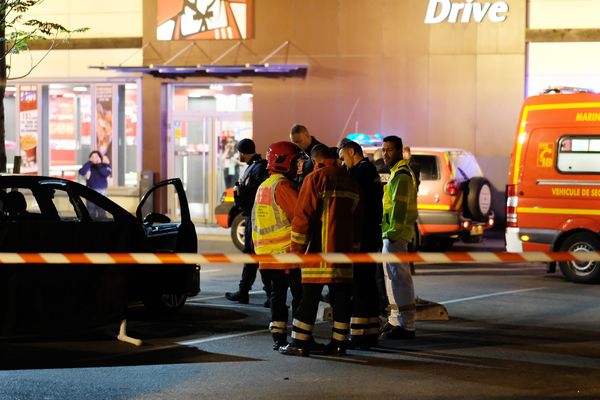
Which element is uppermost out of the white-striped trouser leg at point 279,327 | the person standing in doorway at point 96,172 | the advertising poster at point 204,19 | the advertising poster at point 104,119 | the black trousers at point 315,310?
the advertising poster at point 204,19

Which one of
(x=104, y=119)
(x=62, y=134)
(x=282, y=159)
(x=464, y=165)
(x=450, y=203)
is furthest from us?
(x=62, y=134)

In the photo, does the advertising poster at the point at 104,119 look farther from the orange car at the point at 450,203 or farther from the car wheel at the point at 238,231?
the orange car at the point at 450,203

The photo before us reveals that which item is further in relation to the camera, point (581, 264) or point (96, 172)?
point (96, 172)

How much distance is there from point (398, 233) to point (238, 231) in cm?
864

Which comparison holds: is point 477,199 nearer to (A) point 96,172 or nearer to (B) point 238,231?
(B) point 238,231

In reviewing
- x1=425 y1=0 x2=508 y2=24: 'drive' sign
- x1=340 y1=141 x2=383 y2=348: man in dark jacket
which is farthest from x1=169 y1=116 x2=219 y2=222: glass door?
x1=340 y1=141 x2=383 y2=348: man in dark jacket

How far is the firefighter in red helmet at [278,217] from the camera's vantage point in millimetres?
8867

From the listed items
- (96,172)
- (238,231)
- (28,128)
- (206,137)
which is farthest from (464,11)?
(28,128)

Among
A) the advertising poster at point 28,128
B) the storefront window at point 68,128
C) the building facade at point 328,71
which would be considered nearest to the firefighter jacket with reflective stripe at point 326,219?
the building facade at point 328,71

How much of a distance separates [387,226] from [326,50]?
13198mm

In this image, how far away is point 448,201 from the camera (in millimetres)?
16547

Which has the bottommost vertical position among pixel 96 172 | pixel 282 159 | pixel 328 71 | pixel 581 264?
pixel 581 264

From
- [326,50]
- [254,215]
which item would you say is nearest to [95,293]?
[254,215]

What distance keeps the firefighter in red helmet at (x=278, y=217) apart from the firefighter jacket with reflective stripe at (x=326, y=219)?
0.25m
